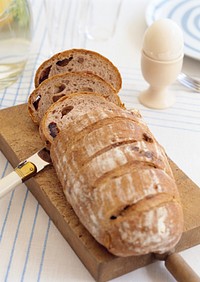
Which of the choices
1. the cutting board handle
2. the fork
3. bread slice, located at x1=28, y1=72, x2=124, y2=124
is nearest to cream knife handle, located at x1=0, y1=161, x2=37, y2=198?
bread slice, located at x1=28, y1=72, x2=124, y2=124

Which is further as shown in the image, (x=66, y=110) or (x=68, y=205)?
(x=66, y=110)

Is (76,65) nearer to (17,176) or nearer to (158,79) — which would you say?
(158,79)

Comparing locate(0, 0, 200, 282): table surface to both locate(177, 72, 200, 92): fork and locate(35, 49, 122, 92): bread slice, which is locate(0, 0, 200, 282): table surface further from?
locate(35, 49, 122, 92): bread slice

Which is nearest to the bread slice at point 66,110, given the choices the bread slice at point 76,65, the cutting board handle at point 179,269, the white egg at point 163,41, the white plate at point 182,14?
the bread slice at point 76,65

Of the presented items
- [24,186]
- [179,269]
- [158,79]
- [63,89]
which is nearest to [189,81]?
[158,79]

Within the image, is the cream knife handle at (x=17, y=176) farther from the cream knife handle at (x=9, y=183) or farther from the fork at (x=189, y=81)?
the fork at (x=189, y=81)

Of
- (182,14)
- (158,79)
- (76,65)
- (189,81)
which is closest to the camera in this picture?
(76,65)
